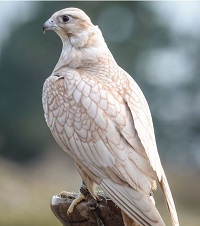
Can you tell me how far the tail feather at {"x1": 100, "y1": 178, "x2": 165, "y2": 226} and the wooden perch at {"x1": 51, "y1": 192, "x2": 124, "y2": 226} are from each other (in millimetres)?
207

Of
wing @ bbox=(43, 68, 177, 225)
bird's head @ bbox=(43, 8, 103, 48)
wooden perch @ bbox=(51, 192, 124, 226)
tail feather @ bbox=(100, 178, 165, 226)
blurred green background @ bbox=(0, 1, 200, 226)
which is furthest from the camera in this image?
blurred green background @ bbox=(0, 1, 200, 226)

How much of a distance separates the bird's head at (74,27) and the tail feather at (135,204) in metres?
1.55

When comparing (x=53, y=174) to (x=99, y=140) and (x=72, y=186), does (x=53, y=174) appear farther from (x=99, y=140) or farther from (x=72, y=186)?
(x=99, y=140)

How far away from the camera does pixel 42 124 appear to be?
1131 inches

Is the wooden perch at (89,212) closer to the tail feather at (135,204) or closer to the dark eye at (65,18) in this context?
the tail feather at (135,204)

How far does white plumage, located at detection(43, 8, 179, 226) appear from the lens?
7.31 m

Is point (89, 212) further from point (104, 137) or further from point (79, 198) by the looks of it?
point (104, 137)

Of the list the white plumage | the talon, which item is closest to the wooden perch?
the talon

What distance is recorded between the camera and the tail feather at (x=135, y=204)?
7117 millimetres

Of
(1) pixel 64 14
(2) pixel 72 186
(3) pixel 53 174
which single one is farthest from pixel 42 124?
(1) pixel 64 14

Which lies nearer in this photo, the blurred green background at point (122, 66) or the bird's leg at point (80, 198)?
the bird's leg at point (80, 198)

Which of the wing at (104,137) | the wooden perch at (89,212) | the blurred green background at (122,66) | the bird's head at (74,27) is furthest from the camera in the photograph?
the blurred green background at (122,66)

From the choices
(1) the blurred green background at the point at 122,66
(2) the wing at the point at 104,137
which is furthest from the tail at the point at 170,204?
(1) the blurred green background at the point at 122,66

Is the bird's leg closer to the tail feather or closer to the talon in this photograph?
the talon
